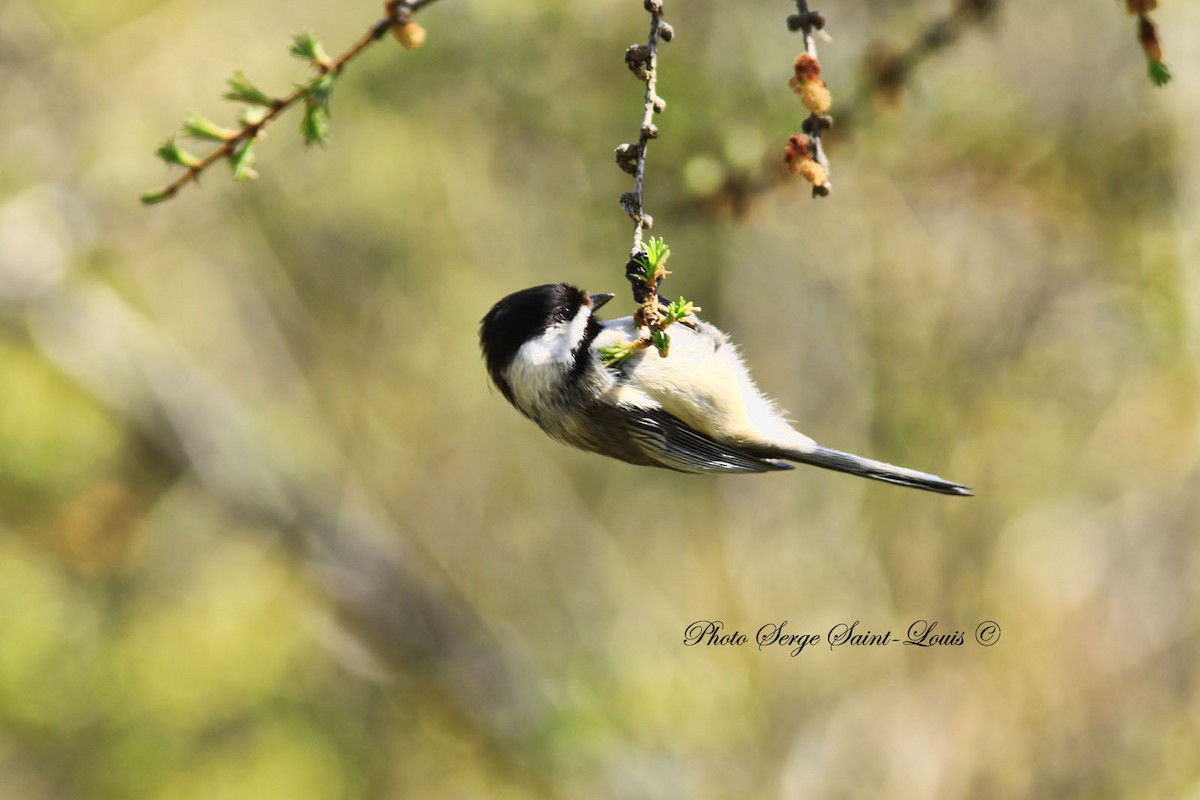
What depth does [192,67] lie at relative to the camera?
19.8 feet

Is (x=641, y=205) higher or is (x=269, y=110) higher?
(x=269, y=110)

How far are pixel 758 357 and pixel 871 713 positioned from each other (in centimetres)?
195

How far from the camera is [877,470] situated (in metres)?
2.19

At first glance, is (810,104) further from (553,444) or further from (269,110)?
(553,444)

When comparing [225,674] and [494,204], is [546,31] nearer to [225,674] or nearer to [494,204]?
[494,204]

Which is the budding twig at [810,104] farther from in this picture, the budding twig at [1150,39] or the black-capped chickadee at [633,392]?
the black-capped chickadee at [633,392]

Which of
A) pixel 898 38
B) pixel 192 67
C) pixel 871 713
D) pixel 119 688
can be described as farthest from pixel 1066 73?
pixel 119 688

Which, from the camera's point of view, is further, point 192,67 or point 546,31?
point 192,67

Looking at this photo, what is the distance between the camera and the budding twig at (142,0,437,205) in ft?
4.75

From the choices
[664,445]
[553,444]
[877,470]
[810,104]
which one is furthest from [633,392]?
[553,444]
